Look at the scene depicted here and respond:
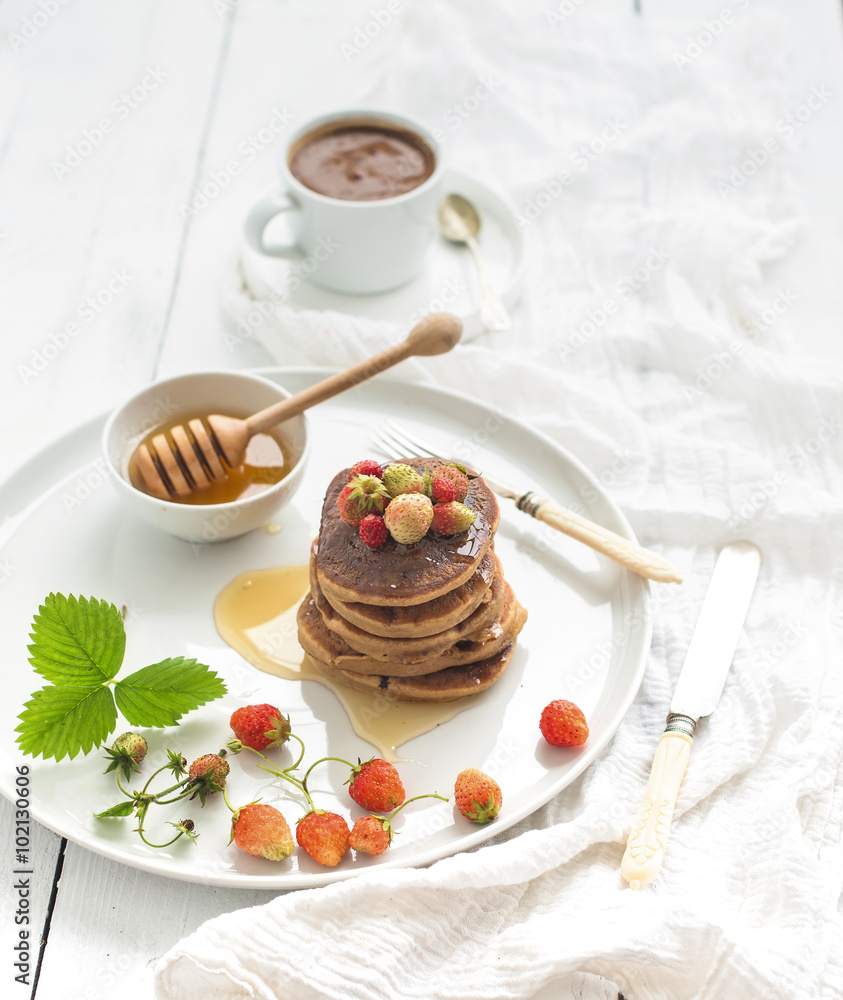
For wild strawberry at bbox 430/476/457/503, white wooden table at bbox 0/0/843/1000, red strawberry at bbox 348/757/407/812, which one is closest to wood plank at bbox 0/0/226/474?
white wooden table at bbox 0/0/843/1000

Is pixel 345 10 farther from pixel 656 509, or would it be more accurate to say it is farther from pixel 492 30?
pixel 656 509

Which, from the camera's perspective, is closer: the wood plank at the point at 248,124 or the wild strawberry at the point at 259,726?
the wild strawberry at the point at 259,726

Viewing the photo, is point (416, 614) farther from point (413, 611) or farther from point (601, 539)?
point (601, 539)

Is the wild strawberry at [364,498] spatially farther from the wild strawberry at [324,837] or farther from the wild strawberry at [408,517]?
the wild strawberry at [324,837]

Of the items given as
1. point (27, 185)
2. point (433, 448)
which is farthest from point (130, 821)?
point (27, 185)

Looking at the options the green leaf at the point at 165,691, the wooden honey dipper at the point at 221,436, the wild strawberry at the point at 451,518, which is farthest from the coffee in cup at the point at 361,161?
the green leaf at the point at 165,691
